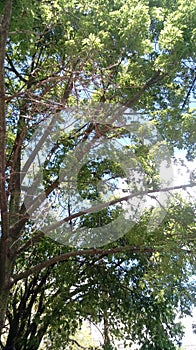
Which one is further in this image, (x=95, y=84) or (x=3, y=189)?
(x=3, y=189)

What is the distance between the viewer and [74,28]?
4574 millimetres

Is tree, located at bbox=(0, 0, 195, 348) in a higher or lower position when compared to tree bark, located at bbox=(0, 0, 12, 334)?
higher

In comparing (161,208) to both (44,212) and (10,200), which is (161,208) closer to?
(44,212)

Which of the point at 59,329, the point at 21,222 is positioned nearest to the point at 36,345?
the point at 59,329

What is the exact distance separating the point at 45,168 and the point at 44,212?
1.05 m

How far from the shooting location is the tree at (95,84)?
3846mm

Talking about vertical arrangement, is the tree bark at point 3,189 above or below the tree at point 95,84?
below

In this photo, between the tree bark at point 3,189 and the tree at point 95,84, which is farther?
the tree at point 95,84

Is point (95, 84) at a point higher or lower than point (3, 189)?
higher

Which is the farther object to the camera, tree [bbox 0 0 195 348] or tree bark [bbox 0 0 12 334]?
tree [bbox 0 0 195 348]

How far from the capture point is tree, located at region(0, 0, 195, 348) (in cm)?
385

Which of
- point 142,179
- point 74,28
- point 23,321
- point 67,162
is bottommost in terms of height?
point 23,321

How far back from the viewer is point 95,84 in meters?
3.74

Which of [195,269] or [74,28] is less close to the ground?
[74,28]
